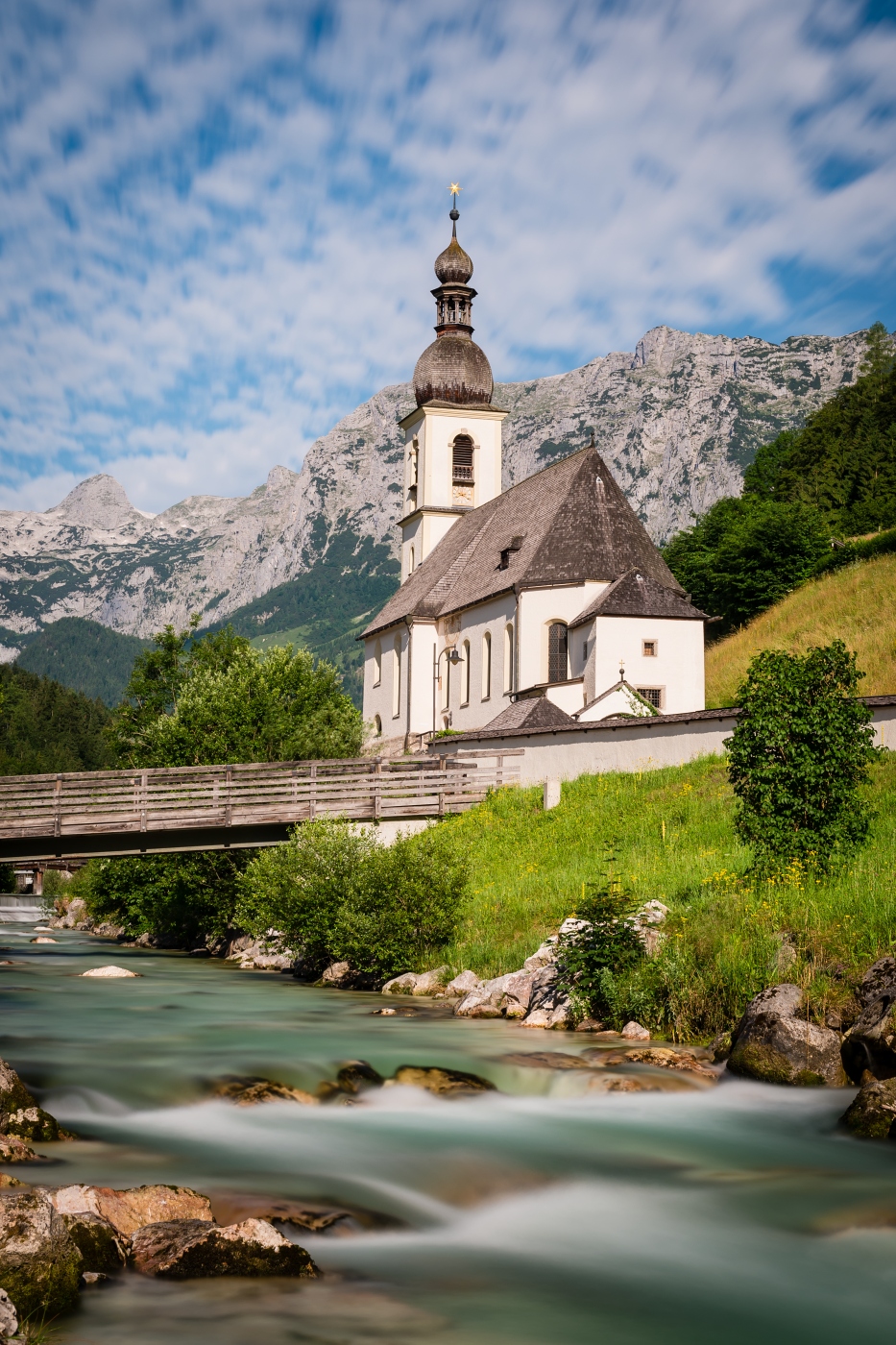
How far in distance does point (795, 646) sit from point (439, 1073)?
3376 cm

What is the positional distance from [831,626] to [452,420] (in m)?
26.5

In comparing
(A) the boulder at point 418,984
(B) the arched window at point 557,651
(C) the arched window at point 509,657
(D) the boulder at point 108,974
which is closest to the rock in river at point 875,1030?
(A) the boulder at point 418,984

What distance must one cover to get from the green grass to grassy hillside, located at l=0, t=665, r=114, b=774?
351 feet

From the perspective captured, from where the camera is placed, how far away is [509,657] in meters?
→ 46.9

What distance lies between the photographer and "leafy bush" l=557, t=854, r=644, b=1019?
16.1m

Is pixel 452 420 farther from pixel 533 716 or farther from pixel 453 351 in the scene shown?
pixel 533 716

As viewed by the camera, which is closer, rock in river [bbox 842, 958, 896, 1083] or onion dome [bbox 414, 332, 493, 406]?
rock in river [bbox 842, 958, 896, 1083]

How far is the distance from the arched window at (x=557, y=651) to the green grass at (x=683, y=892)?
1245 centimetres

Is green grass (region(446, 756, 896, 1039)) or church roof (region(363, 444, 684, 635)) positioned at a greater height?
church roof (region(363, 444, 684, 635))

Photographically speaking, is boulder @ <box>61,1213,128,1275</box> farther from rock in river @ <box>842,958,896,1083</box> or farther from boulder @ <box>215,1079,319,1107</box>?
rock in river @ <box>842,958,896,1083</box>

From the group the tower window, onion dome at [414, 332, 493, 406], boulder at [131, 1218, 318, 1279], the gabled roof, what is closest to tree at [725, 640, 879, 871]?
boulder at [131, 1218, 318, 1279]

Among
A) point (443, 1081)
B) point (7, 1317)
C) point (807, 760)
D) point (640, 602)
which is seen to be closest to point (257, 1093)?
point (443, 1081)

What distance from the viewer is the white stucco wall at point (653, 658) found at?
41531 mm

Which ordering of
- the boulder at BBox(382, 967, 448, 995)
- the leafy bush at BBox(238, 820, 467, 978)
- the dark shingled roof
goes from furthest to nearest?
the dark shingled roof → the leafy bush at BBox(238, 820, 467, 978) → the boulder at BBox(382, 967, 448, 995)
